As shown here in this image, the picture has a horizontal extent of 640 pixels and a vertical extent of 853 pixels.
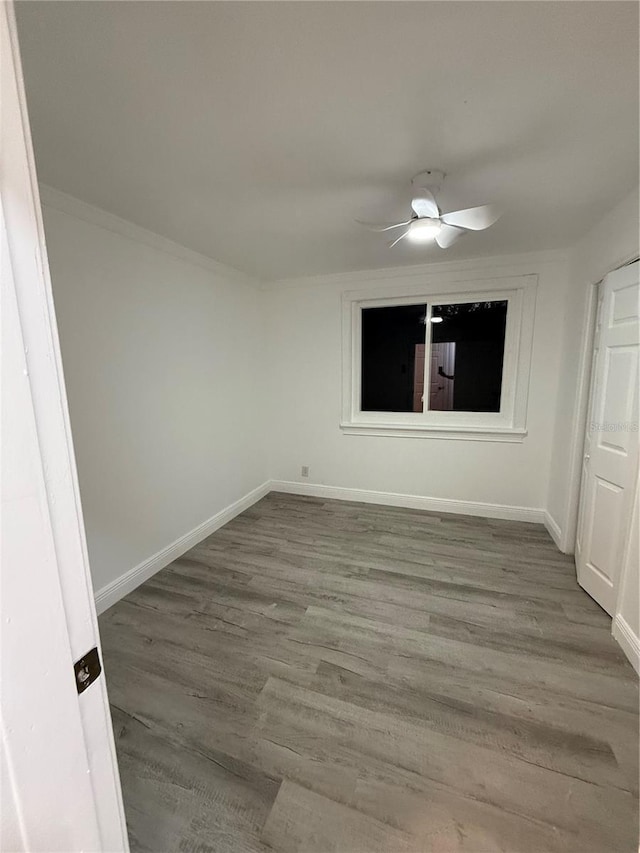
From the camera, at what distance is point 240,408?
3.82m

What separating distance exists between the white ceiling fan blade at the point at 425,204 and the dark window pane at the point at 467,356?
1848 millimetres

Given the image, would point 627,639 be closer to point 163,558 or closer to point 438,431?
point 438,431

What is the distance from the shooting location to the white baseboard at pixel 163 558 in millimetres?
2357

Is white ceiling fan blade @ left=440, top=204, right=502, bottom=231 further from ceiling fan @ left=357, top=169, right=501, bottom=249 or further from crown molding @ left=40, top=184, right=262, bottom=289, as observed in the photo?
crown molding @ left=40, top=184, right=262, bottom=289

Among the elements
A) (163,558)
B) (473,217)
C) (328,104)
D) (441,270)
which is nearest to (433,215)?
(473,217)

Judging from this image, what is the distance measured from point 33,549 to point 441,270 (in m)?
3.76

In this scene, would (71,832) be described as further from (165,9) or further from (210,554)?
(210,554)

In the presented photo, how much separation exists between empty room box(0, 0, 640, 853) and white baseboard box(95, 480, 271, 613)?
0.07ft

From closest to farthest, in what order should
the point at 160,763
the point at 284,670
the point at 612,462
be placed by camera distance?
the point at 160,763, the point at 284,670, the point at 612,462

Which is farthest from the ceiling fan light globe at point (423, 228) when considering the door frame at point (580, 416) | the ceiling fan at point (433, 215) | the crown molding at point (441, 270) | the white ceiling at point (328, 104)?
the crown molding at point (441, 270)

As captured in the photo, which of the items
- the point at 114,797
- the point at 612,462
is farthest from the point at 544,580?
the point at 114,797

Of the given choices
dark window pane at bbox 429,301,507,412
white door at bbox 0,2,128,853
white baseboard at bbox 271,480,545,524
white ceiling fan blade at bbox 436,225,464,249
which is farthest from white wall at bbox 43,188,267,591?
dark window pane at bbox 429,301,507,412

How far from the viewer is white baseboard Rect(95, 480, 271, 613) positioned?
92.8 inches

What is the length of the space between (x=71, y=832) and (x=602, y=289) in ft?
11.5
